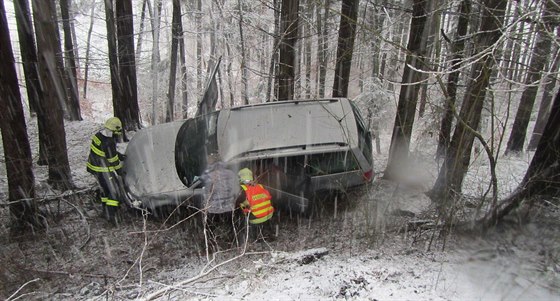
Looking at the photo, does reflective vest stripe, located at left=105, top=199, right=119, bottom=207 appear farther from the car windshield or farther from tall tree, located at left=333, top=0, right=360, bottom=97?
tall tree, located at left=333, top=0, right=360, bottom=97

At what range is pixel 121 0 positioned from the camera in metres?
10.6

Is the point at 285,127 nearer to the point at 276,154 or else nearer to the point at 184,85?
the point at 276,154

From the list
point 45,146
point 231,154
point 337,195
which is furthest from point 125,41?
point 337,195

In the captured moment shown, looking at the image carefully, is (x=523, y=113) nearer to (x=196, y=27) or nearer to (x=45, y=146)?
(x=45, y=146)

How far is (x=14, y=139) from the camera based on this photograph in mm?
5590

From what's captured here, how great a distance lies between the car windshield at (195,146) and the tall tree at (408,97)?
3.25 meters

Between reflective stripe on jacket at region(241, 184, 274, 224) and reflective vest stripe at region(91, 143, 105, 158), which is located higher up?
reflective vest stripe at region(91, 143, 105, 158)

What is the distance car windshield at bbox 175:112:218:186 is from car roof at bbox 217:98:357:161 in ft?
0.51

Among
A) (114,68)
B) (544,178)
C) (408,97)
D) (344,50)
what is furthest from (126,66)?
(544,178)

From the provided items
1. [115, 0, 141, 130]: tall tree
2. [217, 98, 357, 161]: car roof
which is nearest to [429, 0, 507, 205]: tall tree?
[217, 98, 357, 161]: car roof

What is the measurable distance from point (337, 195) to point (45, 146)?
6313 millimetres

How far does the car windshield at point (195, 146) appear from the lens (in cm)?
500

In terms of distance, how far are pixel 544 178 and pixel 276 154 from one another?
3197mm

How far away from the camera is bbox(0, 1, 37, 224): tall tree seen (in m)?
5.42
